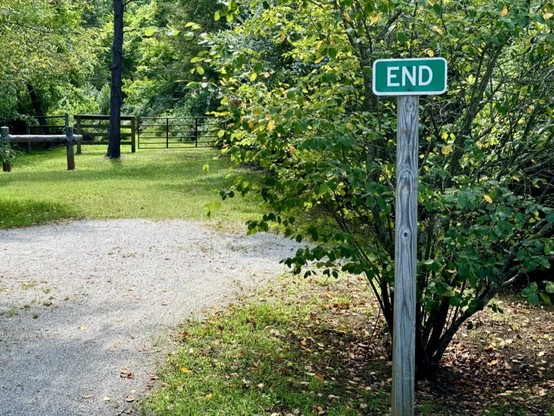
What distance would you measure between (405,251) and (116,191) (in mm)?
12191

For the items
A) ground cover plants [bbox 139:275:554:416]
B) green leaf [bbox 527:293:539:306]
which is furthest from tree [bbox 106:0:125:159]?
green leaf [bbox 527:293:539:306]

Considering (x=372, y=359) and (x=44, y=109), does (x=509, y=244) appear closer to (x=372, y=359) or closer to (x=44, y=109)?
(x=372, y=359)

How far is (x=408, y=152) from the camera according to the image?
3109mm

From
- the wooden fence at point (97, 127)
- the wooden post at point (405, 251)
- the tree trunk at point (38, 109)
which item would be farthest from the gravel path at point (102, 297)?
the tree trunk at point (38, 109)

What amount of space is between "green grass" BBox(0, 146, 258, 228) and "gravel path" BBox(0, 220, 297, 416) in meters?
0.85

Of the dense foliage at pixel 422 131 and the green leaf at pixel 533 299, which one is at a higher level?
the dense foliage at pixel 422 131

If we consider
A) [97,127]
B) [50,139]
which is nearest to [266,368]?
[50,139]

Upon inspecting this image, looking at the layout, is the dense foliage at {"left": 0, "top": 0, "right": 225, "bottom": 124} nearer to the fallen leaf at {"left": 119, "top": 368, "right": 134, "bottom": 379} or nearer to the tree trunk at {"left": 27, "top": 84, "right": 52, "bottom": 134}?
the tree trunk at {"left": 27, "top": 84, "right": 52, "bottom": 134}

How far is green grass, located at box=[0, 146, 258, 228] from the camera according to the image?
1175 centimetres

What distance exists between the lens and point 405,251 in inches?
124

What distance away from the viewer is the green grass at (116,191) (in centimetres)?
1175

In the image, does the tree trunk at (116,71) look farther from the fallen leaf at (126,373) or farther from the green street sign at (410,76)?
the green street sign at (410,76)

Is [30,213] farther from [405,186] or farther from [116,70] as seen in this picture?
[116,70]

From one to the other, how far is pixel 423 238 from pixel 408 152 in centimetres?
170
